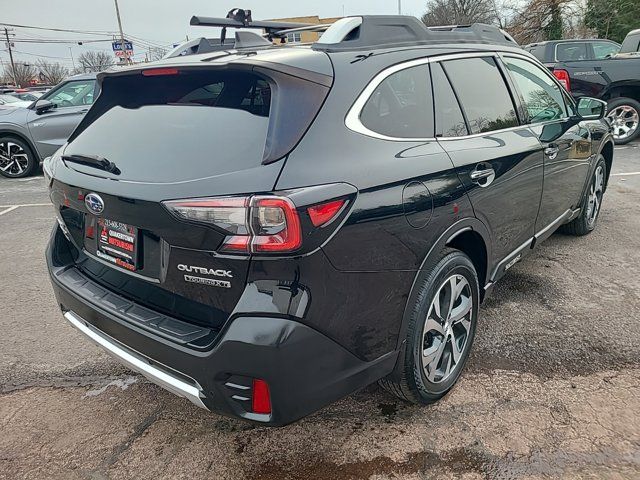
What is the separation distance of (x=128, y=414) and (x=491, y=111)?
8.54ft

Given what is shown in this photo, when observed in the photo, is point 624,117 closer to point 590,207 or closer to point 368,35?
point 590,207

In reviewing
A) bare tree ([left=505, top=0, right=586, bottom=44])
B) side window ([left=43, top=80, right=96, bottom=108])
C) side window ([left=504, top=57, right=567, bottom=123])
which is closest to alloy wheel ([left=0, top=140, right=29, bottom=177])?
side window ([left=43, top=80, right=96, bottom=108])

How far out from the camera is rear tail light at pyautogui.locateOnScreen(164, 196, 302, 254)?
1743 mm

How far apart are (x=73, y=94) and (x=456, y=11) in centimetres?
5084

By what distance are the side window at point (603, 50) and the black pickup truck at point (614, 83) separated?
1.28 feet

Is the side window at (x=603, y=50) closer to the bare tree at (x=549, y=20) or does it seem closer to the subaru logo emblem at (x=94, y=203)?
the subaru logo emblem at (x=94, y=203)

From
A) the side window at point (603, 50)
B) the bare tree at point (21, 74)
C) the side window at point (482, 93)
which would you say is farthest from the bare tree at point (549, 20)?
the bare tree at point (21, 74)

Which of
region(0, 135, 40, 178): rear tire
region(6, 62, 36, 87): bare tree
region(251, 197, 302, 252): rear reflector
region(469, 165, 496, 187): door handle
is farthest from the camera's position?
region(6, 62, 36, 87): bare tree

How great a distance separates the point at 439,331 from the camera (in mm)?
2531

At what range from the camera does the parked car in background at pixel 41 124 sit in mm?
9055

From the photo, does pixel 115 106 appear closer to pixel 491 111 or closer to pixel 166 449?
pixel 166 449

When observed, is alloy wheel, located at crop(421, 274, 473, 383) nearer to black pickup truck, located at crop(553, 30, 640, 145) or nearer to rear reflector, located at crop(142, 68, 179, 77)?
rear reflector, located at crop(142, 68, 179, 77)

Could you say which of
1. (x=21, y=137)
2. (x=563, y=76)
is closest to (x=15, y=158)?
(x=21, y=137)

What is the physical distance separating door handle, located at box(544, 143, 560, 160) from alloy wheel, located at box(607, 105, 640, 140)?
7390 mm
